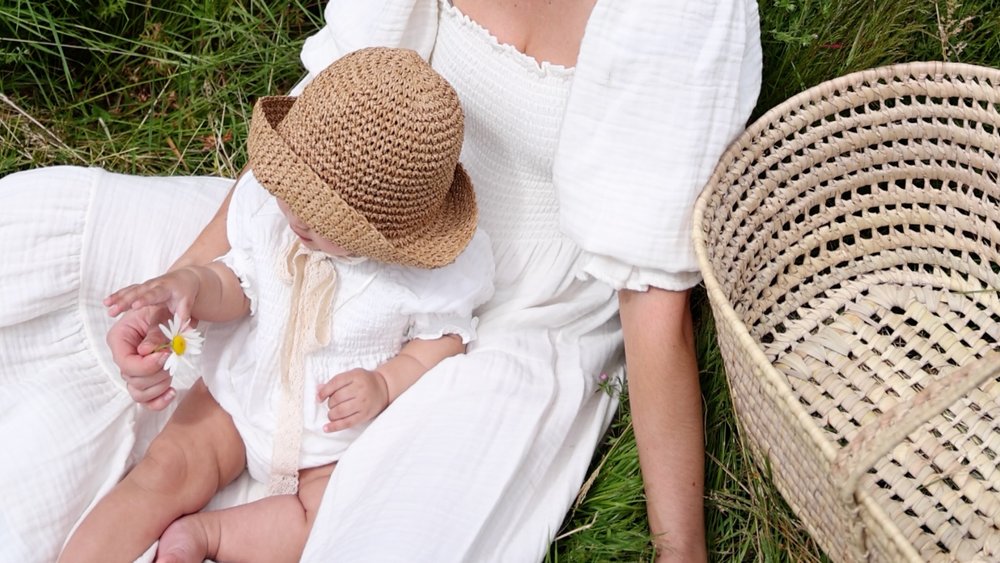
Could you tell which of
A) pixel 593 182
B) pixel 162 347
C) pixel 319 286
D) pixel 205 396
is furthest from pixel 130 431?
pixel 593 182

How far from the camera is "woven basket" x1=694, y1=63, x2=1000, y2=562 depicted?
4.92 feet

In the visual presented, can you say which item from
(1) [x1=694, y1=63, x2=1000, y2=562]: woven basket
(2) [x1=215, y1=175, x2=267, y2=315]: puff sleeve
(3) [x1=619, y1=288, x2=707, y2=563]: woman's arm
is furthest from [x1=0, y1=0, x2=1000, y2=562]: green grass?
(3) [x1=619, y1=288, x2=707, y2=563]: woman's arm

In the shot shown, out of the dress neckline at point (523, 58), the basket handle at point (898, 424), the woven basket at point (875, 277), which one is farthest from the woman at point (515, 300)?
the basket handle at point (898, 424)

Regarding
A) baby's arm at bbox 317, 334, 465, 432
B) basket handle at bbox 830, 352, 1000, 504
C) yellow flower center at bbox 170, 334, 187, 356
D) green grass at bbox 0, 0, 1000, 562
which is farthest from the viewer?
green grass at bbox 0, 0, 1000, 562

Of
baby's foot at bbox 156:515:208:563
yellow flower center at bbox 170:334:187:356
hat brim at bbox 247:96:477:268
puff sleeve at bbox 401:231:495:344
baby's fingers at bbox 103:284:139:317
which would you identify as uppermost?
hat brim at bbox 247:96:477:268

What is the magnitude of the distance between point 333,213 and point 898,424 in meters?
0.74

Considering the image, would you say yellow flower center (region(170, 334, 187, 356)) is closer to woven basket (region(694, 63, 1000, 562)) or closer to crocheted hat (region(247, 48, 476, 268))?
crocheted hat (region(247, 48, 476, 268))

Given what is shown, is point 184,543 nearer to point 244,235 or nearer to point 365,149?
point 244,235

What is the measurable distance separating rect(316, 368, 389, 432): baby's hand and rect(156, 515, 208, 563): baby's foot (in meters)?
0.25

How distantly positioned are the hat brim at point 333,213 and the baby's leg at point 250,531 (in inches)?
17.5

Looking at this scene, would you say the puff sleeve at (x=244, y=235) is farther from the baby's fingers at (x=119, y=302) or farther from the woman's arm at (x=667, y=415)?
the woman's arm at (x=667, y=415)

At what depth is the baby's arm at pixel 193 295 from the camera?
1487mm

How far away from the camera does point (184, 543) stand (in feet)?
5.04

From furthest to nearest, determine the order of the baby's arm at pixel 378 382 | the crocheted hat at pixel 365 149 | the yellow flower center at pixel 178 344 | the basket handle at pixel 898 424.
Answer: the baby's arm at pixel 378 382, the yellow flower center at pixel 178 344, the crocheted hat at pixel 365 149, the basket handle at pixel 898 424
